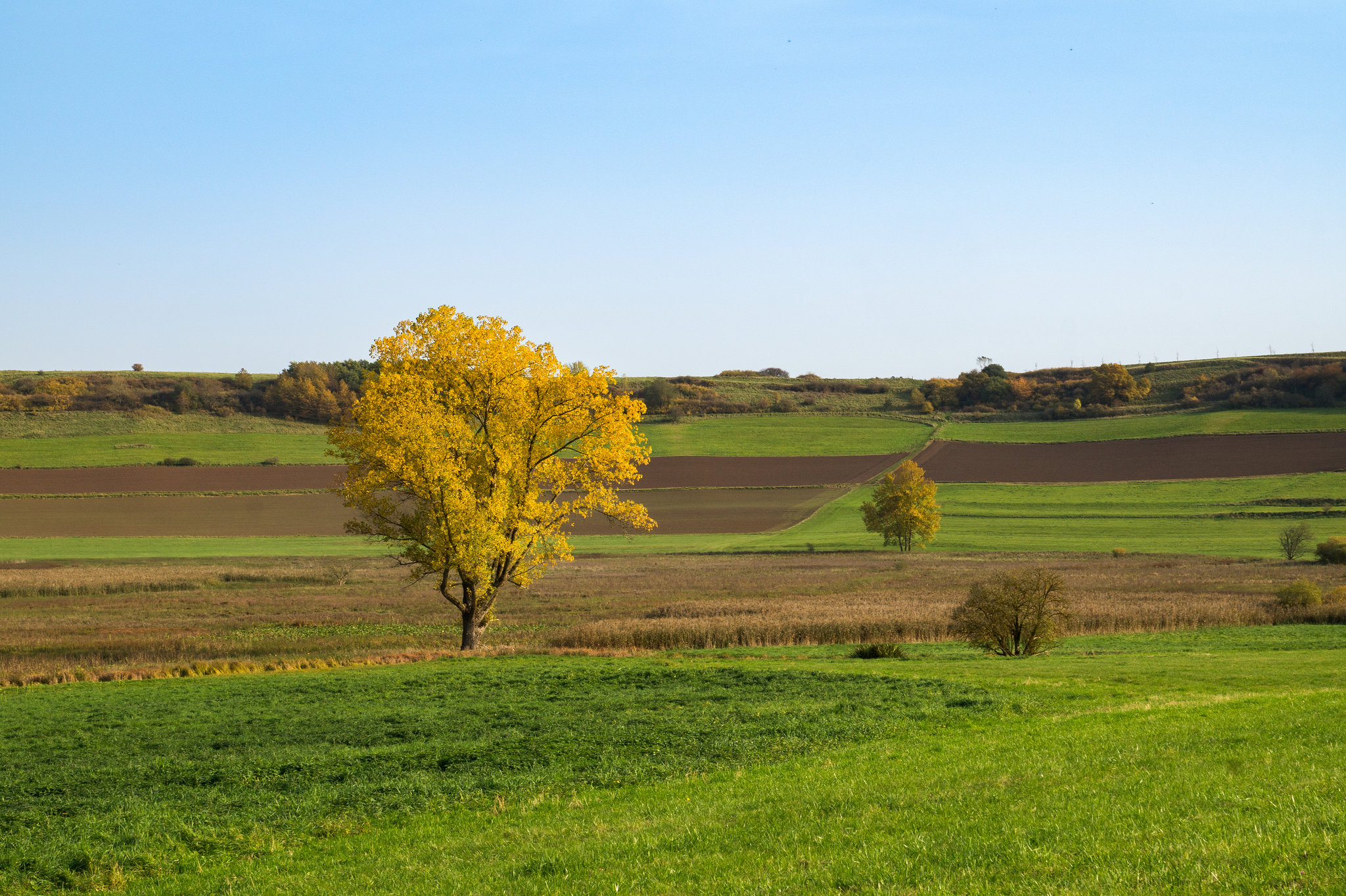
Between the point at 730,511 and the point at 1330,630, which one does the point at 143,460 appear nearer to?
the point at 730,511

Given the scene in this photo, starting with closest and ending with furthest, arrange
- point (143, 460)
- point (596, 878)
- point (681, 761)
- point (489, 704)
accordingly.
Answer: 1. point (596, 878)
2. point (681, 761)
3. point (489, 704)
4. point (143, 460)

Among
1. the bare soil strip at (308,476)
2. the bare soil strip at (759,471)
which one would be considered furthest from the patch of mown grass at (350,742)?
the bare soil strip at (759,471)

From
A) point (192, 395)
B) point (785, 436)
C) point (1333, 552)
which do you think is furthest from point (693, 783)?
point (192, 395)

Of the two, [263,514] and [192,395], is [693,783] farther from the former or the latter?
[192,395]

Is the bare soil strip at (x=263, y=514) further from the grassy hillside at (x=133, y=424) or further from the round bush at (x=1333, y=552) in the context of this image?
the round bush at (x=1333, y=552)

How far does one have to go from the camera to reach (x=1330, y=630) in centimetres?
→ 3312

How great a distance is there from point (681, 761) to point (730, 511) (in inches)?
3166

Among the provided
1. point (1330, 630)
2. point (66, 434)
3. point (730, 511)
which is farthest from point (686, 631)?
point (66, 434)

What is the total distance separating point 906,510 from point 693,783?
63364 millimetres

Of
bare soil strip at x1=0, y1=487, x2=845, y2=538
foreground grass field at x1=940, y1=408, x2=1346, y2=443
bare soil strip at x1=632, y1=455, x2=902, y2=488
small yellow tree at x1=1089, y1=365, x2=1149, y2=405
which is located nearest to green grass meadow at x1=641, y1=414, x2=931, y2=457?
bare soil strip at x1=632, y1=455, x2=902, y2=488

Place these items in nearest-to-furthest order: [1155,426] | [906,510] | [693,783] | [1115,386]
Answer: [693,783]
[906,510]
[1155,426]
[1115,386]

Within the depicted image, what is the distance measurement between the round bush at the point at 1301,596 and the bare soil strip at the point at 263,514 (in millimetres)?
51619

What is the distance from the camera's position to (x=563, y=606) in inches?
1887

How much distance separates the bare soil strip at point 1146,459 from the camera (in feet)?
328
